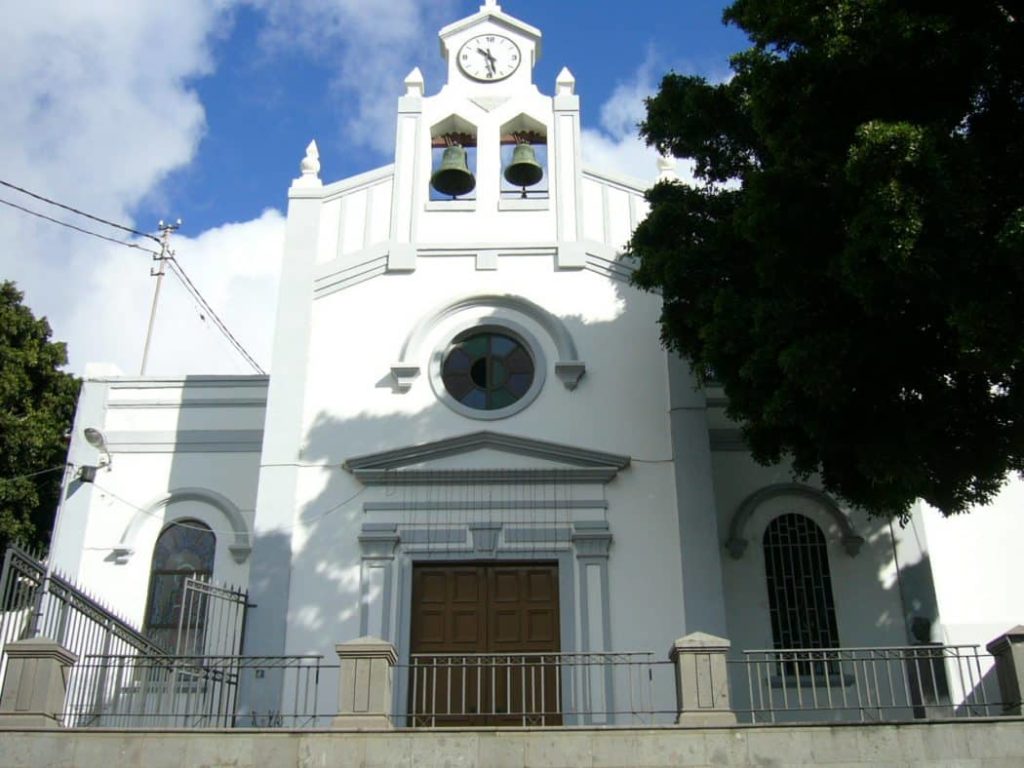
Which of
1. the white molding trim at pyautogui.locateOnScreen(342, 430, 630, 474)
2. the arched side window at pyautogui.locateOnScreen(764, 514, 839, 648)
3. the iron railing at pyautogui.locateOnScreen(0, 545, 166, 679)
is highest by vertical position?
the white molding trim at pyautogui.locateOnScreen(342, 430, 630, 474)

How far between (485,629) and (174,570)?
4813mm

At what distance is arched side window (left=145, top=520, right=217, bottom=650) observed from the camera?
15.9 metres


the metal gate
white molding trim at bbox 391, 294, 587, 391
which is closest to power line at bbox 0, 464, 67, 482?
the metal gate

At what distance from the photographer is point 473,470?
15359mm

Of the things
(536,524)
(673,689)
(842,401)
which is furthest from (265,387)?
(842,401)

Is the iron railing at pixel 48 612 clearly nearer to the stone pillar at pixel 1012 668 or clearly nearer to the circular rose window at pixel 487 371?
the circular rose window at pixel 487 371

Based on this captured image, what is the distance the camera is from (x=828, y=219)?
1213 cm

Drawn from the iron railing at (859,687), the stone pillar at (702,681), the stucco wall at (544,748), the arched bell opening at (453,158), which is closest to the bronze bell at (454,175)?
the arched bell opening at (453,158)

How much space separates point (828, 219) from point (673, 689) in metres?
6.05

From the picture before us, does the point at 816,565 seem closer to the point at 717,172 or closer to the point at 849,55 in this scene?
the point at 717,172

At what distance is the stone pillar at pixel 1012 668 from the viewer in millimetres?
11672

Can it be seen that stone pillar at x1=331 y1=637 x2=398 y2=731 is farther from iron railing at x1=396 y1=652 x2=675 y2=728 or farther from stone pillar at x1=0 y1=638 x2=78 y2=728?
stone pillar at x1=0 y1=638 x2=78 y2=728

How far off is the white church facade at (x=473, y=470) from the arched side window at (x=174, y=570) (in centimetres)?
4

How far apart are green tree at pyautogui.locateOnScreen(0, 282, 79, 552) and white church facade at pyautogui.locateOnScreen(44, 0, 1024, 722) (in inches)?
121
